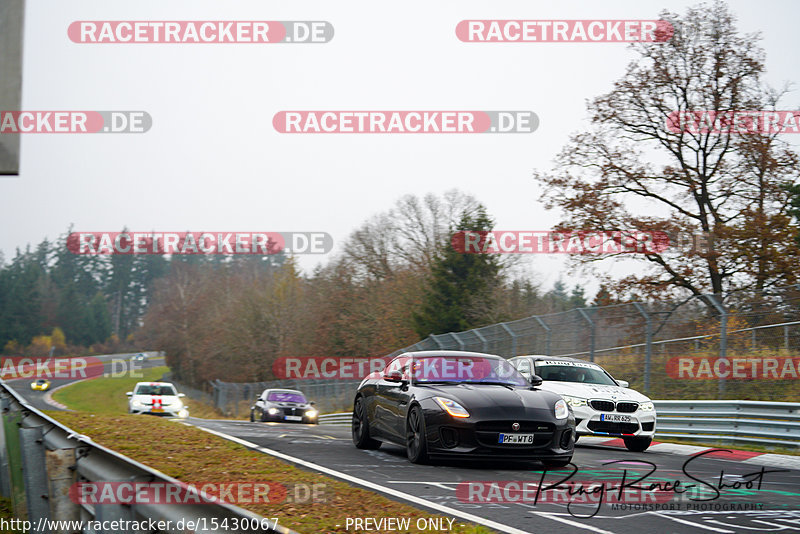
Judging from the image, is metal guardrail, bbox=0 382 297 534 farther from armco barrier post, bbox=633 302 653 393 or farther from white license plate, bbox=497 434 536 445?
armco barrier post, bbox=633 302 653 393

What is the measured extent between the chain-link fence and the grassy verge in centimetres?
922

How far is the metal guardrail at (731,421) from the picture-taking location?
13.7m

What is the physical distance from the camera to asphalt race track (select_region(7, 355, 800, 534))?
6301mm

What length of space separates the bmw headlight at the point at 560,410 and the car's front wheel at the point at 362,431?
10.2ft

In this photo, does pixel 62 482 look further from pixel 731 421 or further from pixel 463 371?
pixel 731 421

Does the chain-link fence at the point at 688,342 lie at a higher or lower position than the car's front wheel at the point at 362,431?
higher

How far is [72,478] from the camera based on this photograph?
4.64 meters

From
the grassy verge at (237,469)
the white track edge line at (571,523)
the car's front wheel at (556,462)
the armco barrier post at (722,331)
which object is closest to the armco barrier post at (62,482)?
the grassy verge at (237,469)

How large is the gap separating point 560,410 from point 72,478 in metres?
6.34

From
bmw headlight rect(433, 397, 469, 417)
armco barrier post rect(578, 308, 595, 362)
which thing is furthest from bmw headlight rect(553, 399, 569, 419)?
armco barrier post rect(578, 308, 595, 362)

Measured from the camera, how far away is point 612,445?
15.2 metres

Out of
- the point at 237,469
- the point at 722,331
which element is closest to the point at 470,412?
the point at 237,469

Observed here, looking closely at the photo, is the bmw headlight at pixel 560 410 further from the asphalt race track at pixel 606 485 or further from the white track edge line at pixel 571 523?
the white track edge line at pixel 571 523

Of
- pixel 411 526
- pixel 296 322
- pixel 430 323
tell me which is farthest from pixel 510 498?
pixel 296 322
